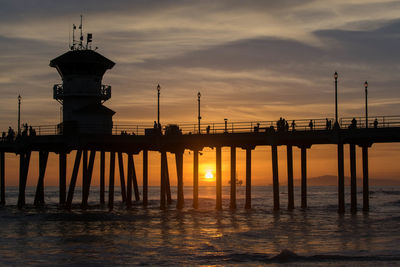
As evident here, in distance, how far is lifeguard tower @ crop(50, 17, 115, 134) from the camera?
65.7 m

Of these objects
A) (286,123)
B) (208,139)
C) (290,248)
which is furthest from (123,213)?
(290,248)

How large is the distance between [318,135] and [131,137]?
60.1 ft

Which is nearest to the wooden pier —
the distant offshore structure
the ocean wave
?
the distant offshore structure

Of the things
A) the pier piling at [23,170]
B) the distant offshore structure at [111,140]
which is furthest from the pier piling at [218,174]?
the pier piling at [23,170]

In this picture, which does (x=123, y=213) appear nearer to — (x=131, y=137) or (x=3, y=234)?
(x=131, y=137)

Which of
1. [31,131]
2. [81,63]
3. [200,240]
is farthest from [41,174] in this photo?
[200,240]

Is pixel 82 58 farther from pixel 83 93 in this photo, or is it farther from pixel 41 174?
pixel 41 174

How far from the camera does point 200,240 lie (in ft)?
135

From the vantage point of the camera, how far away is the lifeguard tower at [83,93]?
65.7 m

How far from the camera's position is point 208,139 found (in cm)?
6050

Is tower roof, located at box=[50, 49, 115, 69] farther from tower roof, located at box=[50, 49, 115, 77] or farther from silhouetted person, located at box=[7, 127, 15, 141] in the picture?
silhouetted person, located at box=[7, 127, 15, 141]

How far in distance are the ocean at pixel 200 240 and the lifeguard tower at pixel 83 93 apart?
9.74 metres

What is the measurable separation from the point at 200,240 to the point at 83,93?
30093 millimetres

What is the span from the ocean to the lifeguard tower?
9.74 meters
